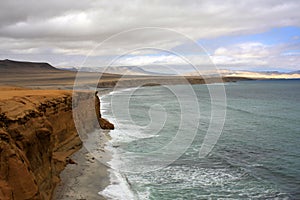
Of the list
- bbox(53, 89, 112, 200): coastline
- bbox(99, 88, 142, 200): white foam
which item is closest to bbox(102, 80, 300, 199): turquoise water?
bbox(99, 88, 142, 200): white foam

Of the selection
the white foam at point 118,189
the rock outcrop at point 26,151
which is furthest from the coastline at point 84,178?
the rock outcrop at point 26,151

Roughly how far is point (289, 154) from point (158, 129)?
16.9 meters

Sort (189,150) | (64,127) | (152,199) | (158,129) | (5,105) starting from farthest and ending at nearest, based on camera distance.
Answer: (158,129) → (189,150) → (64,127) → (152,199) → (5,105)

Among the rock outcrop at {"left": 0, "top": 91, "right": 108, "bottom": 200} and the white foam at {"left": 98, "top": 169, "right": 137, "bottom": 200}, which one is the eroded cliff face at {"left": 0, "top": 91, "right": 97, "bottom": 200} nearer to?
the rock outcrop at {"left": 0, "top": 91, "right": 108, "bottom": 200}

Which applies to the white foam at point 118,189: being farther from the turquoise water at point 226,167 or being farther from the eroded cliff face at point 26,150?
the eroded cliff face at point 26,150

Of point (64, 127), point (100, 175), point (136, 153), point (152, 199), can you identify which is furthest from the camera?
point (136, 153)

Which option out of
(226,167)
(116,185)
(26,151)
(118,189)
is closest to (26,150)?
(26,151)

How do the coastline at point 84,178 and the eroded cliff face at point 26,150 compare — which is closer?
the eroded cliff face at point 26,150

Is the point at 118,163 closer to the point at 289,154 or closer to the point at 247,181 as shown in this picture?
the point at 247,181

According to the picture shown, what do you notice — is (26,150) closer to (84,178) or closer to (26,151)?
(26,151)

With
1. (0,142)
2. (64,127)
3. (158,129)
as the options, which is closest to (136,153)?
(64,127)

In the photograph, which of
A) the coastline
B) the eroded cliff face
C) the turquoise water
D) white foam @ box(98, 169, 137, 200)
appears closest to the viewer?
the eroded cliff face

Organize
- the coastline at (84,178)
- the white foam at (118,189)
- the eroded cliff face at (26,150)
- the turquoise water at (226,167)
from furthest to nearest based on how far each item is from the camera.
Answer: the turquoise water at (226,167), the white foam at (118,189), the coastline at (84,178), the eroded cliff face at (26,150)

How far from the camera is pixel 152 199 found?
17.2 meters
